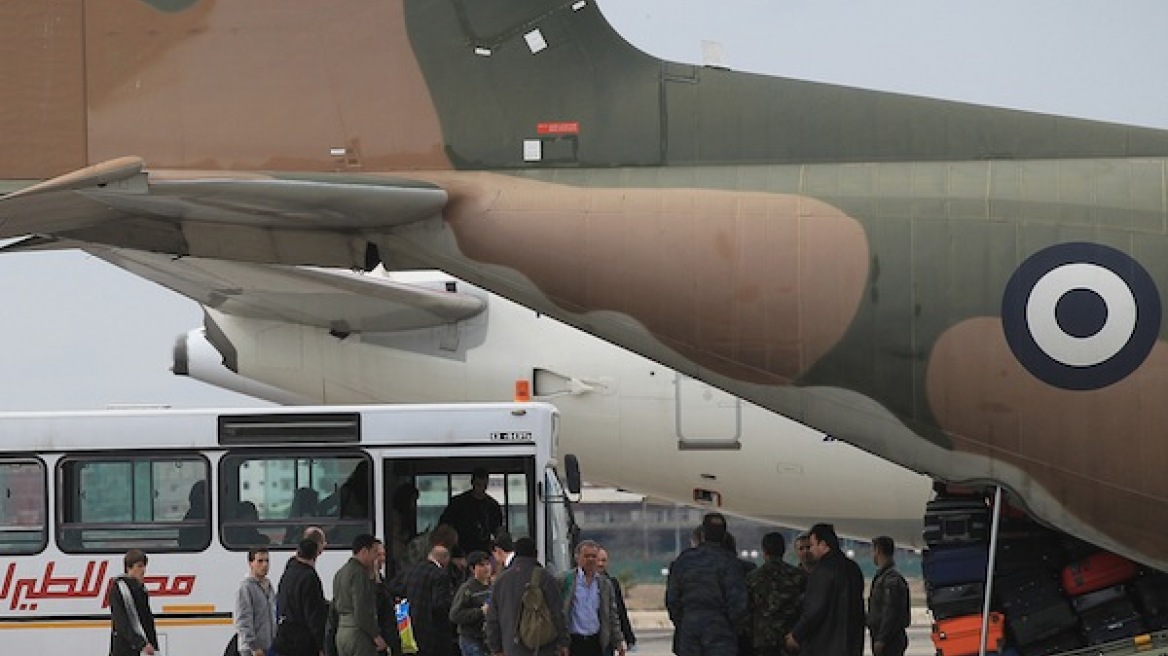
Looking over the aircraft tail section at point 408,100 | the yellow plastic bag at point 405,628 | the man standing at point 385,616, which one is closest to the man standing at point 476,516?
the yellow plastic bag at point 405,628

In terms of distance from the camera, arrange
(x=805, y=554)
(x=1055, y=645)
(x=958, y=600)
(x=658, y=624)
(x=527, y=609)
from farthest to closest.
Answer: (x=658, y=624) → (x=805, y=554) → (x=527, y=609) → (x=958, y=600) → (x=1055, y=645)

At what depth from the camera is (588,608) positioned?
16.3 meters

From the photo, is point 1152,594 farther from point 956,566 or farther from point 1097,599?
point 956,566

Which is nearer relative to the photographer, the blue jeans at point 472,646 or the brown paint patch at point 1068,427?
the brown paint patch at point 1068,427

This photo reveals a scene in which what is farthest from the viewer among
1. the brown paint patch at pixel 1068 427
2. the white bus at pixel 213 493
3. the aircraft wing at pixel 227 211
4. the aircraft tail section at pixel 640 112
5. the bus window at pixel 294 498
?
the bus window at pixel 294 498

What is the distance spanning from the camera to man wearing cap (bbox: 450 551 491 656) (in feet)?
52.7

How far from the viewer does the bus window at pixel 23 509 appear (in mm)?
18609

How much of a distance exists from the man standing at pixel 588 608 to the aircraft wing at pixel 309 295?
596 centimetres

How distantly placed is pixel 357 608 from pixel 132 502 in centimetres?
435

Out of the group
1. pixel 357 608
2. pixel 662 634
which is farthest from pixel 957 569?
pixel 662 634

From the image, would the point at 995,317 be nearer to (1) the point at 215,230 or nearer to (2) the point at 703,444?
(1) the point at 215,230

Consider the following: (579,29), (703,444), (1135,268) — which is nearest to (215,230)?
(579,29)

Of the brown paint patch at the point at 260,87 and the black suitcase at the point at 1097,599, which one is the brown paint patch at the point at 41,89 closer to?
the brown paint patch at the point at 260,87

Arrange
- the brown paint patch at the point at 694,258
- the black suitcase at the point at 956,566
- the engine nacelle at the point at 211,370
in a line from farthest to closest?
1. the engine nacelle at the point at 211,370
2. the black suitcase at the point at 956,566
3. the brown paint patch at the point at 694,258
